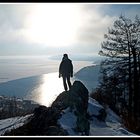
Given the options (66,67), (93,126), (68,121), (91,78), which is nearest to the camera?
(68,121)

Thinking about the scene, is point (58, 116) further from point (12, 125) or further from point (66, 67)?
point (12, 125)

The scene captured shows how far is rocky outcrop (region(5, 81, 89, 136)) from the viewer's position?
33.5 ft

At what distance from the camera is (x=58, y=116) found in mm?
10852

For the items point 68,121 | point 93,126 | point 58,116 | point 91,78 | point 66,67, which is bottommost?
point 91,78

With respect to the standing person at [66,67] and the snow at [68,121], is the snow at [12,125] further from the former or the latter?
the standing person at [66,67]

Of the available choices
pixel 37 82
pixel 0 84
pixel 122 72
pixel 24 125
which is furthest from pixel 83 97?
pixel 37 82

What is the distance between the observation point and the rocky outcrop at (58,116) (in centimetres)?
1020

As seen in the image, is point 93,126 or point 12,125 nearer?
point 93,126

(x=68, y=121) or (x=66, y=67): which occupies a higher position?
(x=66, y=67)

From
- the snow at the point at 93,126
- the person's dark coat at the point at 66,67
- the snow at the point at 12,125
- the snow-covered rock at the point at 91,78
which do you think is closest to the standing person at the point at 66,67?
the person's dark coat at the point at 66,67

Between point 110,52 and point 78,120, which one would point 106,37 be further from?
point 78,120

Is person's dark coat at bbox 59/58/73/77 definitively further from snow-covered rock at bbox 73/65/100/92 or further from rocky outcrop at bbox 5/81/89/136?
snow-covered rock at bbox 73/65/100/92

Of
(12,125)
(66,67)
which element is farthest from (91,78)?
(12,125)

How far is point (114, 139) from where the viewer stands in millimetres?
3287
